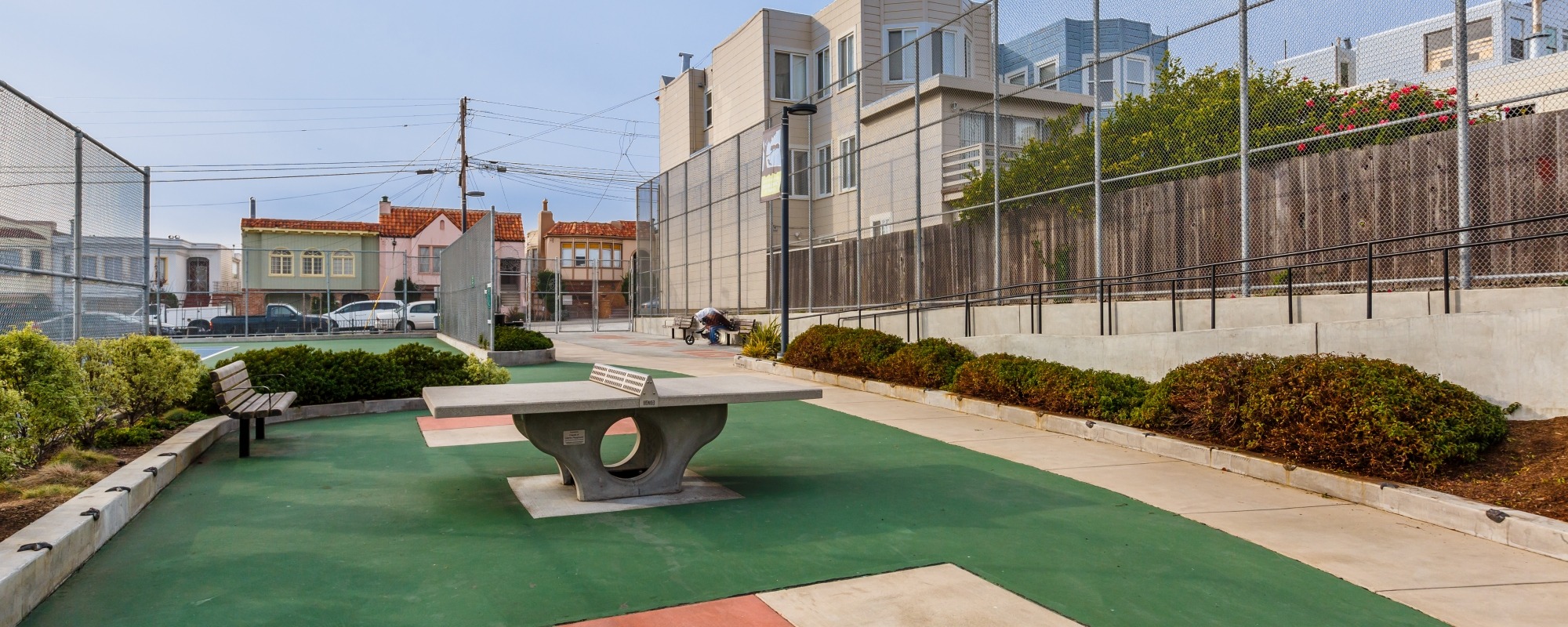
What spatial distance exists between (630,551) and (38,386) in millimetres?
4400

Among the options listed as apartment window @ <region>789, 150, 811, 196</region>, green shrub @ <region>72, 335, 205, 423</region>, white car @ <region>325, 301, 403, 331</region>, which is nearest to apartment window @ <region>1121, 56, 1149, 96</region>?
green shrub @ <region>72, 335, 205, 423</region>

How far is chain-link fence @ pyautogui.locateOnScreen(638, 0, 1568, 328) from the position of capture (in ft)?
32.8

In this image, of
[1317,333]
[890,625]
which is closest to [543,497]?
[890,625]

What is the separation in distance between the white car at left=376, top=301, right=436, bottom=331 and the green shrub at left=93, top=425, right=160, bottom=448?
2808cm

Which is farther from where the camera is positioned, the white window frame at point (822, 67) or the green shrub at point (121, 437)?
the white window frame at point (822, 67)

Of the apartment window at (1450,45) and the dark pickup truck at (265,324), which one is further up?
the apartment window at (1450,45)

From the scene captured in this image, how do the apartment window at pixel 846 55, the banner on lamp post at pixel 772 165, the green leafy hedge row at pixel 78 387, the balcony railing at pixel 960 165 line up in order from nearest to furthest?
the green leafy hedge row at pixel 78 387 < the banner on lamp post at pixel 772 165 < the balcony railing at pixel 960 165 < the apartment window at pixel 846 55

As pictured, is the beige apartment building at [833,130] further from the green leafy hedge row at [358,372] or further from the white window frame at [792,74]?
the green leafy hedge row at [358,372]

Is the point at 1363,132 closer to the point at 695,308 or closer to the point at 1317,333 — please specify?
the point at 1317,333

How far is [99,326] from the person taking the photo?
970 cm

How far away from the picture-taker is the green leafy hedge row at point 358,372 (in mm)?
→ 12062

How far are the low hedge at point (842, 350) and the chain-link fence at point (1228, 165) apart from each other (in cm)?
225

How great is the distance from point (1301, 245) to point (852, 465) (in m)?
7.29

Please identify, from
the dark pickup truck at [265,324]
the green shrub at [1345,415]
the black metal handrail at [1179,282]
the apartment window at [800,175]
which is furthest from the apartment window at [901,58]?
the dark pickup truck at [265,324]
